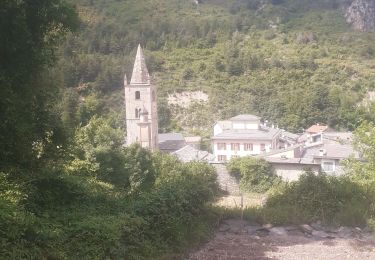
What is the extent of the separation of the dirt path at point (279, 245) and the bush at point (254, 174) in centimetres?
1081

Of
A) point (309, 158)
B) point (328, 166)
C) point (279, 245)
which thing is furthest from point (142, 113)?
point (279, 245)

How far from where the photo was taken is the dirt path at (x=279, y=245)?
9977 mm

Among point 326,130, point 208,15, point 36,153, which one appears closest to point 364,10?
point 208,15

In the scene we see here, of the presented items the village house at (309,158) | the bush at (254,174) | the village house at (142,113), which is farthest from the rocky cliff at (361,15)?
the bush at (254,174)

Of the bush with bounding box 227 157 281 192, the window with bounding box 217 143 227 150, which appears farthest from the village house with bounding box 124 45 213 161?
the bush with bounding box 227 157 281 192

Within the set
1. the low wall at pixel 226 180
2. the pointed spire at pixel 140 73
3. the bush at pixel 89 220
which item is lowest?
Answer: the low wall at pixel 226 180

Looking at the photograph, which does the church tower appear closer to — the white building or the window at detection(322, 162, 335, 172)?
the white building

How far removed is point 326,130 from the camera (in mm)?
39406

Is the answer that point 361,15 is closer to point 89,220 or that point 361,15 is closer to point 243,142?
point 243,142

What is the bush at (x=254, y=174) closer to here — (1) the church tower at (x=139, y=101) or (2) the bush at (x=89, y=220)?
(1) the church tower at (x=139, y=101)

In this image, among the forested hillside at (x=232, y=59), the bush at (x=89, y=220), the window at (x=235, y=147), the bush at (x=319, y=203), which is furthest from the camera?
the forested hillside at (x=232, y=59)

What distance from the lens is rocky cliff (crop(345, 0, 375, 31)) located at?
239ft

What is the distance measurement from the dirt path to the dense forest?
0.53 meters

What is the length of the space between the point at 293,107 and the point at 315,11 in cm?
3970
